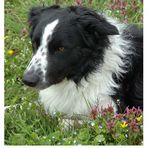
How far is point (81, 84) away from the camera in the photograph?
5070 mm

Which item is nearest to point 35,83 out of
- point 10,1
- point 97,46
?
point 97,46

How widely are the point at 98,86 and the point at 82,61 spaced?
1.10 feet

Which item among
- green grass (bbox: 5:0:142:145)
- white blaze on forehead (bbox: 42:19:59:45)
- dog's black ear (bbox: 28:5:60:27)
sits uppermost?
dog's black ear (bbox: 28:5:60:27)

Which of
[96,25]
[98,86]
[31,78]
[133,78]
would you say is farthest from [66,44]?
[133,78]

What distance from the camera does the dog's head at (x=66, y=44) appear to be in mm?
4703

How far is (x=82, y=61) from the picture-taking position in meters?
4.94

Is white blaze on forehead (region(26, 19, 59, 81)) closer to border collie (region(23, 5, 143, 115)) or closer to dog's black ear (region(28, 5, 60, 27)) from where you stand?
border collie (region(23, 5, 143, 115))

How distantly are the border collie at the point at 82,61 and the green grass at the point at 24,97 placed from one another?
284 mm

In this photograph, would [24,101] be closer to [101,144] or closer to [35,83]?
[35,83]

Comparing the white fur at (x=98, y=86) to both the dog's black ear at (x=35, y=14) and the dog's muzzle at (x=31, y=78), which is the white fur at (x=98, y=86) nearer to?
the dog's muzzle at (x=31, y=78)

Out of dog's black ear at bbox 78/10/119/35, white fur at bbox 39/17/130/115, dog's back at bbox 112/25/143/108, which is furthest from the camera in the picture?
dog's back at bbox 112/25/143/108

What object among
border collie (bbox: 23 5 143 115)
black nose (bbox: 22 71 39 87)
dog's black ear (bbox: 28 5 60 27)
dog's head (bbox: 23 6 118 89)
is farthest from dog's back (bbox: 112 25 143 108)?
black nose (bbox: 22 71 39 87)

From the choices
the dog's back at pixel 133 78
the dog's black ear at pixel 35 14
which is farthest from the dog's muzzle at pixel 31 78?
the dog's back at pixel 133 78

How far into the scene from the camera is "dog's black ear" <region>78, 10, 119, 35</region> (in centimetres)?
486
